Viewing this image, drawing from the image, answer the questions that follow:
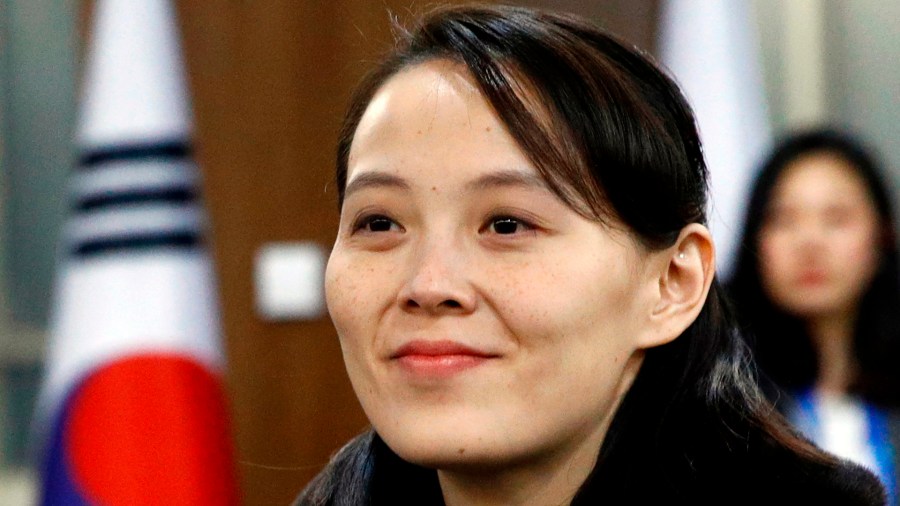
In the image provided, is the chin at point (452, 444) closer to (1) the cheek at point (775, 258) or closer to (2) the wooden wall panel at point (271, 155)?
(1) the cheek at point (775, 258)

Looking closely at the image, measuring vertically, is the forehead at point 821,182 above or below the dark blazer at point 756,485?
above

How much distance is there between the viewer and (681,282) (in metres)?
1.44

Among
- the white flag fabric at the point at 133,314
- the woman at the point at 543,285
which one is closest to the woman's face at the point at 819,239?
the white flag fabric at the point at 133,314

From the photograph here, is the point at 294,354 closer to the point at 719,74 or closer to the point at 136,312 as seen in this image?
the point at 136,312

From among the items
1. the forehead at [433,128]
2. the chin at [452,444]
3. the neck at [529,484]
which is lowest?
the neck at [529,484]

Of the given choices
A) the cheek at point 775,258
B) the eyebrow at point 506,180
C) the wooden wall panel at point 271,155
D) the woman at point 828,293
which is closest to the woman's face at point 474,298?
the eyebrow at point 506,180

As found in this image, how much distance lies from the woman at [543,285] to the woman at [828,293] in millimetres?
1181

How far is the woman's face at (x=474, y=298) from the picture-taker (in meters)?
1.28

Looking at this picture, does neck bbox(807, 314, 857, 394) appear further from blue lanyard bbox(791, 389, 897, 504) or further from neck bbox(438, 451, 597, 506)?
neck bbox(438, 451, 597, 506)

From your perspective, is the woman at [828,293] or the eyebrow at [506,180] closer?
the eyebrow at [506,180]

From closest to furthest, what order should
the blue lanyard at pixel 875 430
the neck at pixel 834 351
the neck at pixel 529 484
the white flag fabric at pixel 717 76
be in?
the neck at pixel 529 484 → the blue lanyard at pixel 875 430 → the neck at pixel 834 351 → the white flag fabric at pixel 717 76

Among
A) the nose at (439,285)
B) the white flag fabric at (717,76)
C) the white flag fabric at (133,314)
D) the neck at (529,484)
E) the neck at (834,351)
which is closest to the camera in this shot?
the nose at (439,285)

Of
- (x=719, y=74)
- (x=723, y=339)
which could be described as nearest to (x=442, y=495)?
(x=723, y=339)

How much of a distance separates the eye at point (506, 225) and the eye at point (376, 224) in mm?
100
